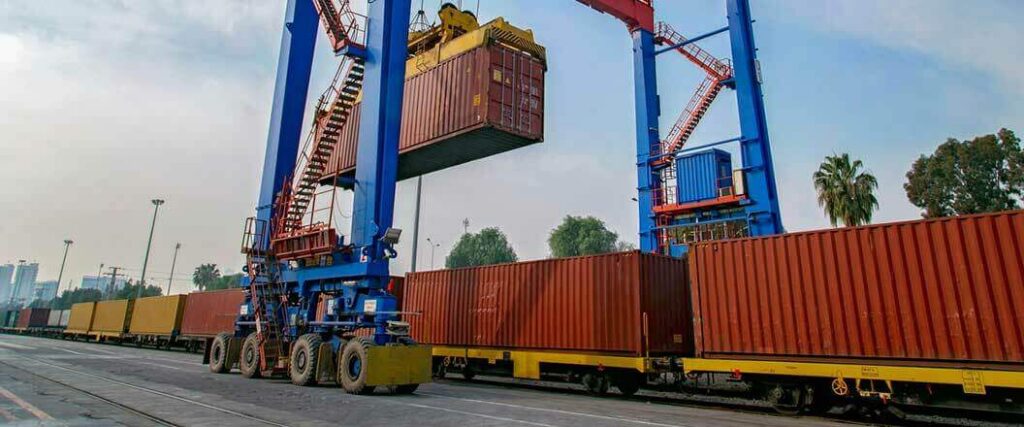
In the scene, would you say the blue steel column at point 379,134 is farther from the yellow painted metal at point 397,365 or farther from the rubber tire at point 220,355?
the rubber tire at point 220,355

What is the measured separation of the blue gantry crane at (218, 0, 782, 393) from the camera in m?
13.3

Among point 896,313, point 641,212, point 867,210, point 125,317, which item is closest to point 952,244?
point 896,313

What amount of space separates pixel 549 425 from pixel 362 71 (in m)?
12.6

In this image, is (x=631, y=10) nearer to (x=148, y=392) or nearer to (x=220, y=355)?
(x=220, y=355)

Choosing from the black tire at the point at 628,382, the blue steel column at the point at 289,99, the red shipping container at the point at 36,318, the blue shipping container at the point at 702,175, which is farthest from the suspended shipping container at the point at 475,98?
the red shipping container at the point at 36,318

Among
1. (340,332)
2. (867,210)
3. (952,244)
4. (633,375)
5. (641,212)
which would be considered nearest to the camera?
(952,244)

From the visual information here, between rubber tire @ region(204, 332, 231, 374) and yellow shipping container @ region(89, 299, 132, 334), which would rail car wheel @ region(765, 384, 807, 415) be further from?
yellow shipping container @ region(89, 299, 132, 334)

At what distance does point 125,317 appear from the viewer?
36.7m

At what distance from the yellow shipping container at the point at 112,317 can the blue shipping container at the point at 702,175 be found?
36748mm

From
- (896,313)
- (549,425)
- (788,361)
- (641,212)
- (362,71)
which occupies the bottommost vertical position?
(549,425)

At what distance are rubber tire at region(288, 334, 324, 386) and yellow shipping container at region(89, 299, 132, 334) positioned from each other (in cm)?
3041

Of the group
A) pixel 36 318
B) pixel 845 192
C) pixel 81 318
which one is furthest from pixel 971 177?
pixel 36 318

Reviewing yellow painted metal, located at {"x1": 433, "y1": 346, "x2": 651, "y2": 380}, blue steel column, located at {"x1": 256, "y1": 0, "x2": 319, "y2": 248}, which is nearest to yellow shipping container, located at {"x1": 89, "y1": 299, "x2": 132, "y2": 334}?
blue steel column, located at {"x1": 256, "y1": 0, "x2": 319, "y2": 248}

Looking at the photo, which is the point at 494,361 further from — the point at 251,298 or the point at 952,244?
the point at 952,244
